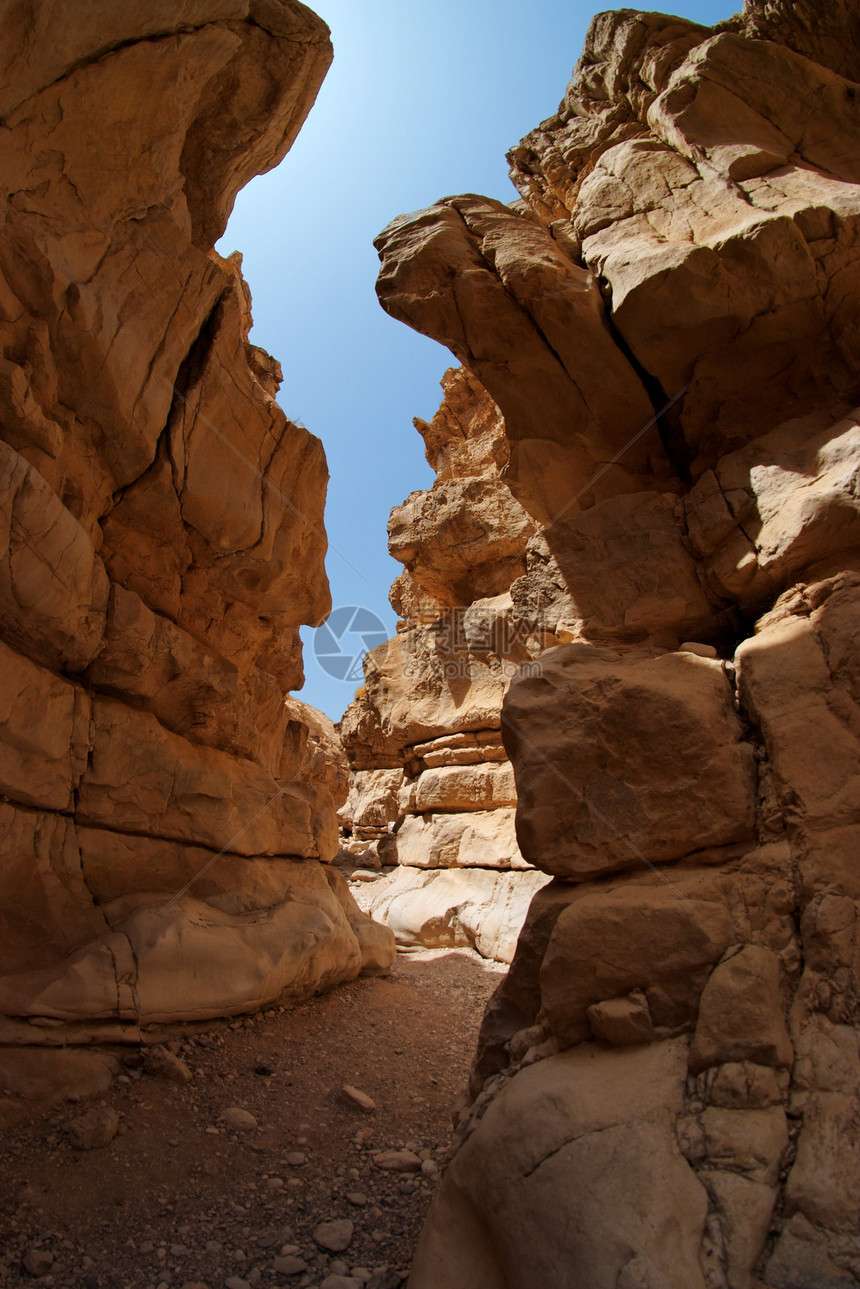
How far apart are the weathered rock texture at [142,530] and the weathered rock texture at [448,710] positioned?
3.92 meters

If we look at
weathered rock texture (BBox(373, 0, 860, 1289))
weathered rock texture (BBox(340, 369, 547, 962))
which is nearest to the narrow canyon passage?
weathered rock texture (BBox(373, 0, 860, 1289))

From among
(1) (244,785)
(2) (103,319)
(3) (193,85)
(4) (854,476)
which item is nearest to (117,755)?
(1) (244,785)

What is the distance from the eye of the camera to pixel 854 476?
4430 millimetres

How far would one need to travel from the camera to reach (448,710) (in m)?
13.0

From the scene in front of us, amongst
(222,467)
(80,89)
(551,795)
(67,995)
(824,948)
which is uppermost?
(80,89)

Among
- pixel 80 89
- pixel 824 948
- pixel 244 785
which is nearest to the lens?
pixel 824 948

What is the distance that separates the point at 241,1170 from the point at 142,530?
4.55m

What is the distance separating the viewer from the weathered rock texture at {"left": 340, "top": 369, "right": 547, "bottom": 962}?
10547mm

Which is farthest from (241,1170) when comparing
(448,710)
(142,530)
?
(448,710)

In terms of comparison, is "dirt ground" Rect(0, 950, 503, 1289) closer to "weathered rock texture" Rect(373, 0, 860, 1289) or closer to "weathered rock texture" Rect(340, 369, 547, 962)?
"weathered rock texture" Rect(373, 0, 860, 1289)

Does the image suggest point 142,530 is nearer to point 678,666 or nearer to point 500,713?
point 500,713

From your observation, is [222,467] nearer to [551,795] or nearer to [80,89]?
[80,89]

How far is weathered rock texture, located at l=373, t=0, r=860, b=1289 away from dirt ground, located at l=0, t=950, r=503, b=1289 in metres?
0.89

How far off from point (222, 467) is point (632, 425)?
3785 mm
